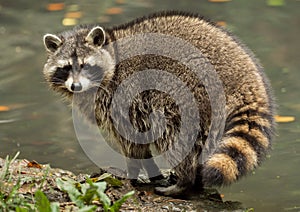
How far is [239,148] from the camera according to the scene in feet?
17.6

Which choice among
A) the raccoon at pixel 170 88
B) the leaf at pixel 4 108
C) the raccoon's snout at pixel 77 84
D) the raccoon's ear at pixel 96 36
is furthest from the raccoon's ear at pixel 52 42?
the leaf at pixel 4 108

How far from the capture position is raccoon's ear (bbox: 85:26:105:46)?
20.1 ft

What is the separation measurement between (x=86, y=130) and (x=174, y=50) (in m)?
2.37

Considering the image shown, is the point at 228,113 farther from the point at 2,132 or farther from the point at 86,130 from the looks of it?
the point at 2,132

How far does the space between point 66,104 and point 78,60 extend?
2958 millimetres

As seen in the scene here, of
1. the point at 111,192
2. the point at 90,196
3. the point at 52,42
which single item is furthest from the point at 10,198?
the point at 52,42

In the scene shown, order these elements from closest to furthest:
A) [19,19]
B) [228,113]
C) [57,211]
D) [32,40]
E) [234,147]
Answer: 1. [57,211]
2. [234,147]
3. [228,113]
4. [32,40]
5. [19,19]

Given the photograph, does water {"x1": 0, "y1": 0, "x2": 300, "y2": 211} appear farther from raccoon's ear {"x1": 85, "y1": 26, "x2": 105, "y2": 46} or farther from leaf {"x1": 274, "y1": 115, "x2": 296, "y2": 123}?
raccoon's ear {"x1": 85, "y1": 26, "x2": 105, "y2": 46}

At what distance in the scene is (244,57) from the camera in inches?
235

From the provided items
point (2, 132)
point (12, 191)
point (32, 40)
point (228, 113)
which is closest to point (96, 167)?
point (2, 132)

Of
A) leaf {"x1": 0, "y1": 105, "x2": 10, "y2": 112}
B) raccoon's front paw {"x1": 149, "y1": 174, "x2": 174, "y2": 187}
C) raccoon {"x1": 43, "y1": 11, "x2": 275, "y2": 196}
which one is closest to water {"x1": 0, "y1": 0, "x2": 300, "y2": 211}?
leaf {"x1": 0, "y1": 105, "x2": 10, "y2": 112}

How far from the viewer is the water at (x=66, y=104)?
22.8 feet

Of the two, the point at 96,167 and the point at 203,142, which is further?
the point at 96,167

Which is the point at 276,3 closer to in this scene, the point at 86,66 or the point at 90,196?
the point at 86,66
